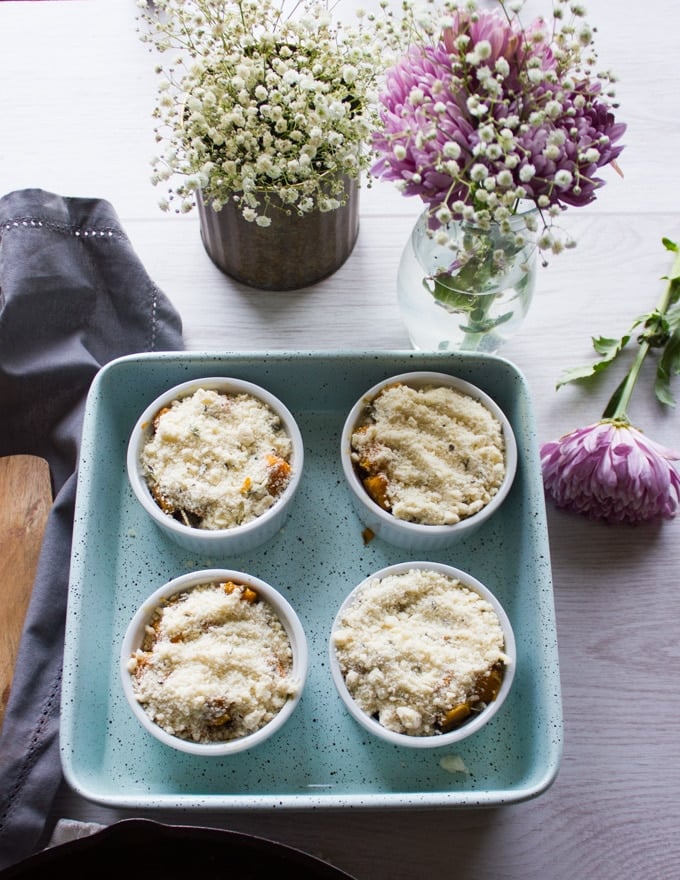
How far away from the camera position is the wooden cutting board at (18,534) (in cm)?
123

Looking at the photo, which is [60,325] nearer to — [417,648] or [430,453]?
[430,453]

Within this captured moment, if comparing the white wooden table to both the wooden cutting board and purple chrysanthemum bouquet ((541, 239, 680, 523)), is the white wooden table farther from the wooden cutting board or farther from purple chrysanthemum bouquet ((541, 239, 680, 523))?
the wooden cutting board

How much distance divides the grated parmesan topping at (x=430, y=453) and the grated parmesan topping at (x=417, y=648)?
0.10 metres

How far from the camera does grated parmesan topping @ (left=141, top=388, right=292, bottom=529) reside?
1.19 m

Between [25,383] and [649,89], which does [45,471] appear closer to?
[25,383]

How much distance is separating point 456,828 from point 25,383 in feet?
2.93

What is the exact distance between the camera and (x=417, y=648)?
111 centimetres

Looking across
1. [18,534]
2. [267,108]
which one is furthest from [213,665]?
[267,108]

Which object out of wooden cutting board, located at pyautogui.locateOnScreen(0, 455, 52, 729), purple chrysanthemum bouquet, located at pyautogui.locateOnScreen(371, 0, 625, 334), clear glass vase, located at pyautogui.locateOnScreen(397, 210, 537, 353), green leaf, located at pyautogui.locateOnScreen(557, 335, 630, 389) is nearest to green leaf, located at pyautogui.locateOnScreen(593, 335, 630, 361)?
green leaf, located at pyautogui.locateOnScreen(557, 335, 630, 389)

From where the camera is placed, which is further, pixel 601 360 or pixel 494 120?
pixel 601 360

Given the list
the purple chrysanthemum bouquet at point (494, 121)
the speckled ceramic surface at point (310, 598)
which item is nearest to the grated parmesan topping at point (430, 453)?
the speckled ceramic surface at point (310, 598)

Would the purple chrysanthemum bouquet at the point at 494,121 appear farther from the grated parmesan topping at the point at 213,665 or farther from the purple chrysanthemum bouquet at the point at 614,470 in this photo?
the grated parmesan topping at the point at 213,665

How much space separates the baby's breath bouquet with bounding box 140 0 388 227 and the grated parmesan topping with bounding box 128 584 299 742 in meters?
0.51

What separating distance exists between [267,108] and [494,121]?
333 millimetres
